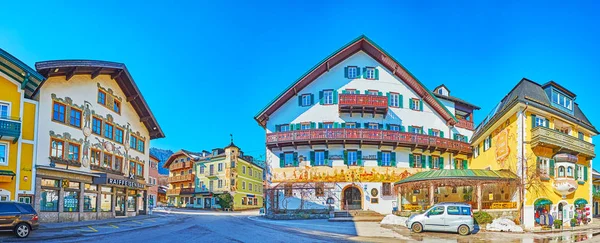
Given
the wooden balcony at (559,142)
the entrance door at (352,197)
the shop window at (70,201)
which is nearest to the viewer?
the wooden balcony at (559,142)

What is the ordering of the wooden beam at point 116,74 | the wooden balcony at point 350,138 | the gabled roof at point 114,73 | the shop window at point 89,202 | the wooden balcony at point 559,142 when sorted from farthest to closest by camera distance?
the wooden balcony at point 350,138, the wooden beam at point 116,74, the shop window at point 89,202, the wooden balcony at point 559,142, the gabled roof at point 114,73

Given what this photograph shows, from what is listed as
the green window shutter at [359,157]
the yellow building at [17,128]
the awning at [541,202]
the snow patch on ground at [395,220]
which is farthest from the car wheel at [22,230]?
the awning at [541,202]

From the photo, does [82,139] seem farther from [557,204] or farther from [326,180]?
[557,204]

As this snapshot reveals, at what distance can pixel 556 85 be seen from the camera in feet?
110

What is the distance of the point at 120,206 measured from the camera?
38156mm

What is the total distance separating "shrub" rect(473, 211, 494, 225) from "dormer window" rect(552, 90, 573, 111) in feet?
39.2

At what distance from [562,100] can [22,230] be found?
117 ft

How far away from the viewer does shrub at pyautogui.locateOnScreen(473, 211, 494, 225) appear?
1067 inches

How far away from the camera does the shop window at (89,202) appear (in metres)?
32.3

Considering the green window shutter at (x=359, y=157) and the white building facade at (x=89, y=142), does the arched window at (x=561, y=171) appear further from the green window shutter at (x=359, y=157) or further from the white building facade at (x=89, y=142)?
the white building facade at (x=89, y=142)

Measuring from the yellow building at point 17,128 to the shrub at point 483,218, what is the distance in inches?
1038

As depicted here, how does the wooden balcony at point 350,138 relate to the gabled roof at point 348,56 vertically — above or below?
below

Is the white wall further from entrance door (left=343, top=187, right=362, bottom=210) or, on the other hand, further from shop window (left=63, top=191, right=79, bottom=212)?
entrance door (left=343, top=187, right=362, bottom=210)

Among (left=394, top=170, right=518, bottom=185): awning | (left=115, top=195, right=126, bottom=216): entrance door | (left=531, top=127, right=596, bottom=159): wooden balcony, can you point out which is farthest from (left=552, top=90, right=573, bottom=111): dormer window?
(left=115, top=195, right=126, bottom=216): entrance door
